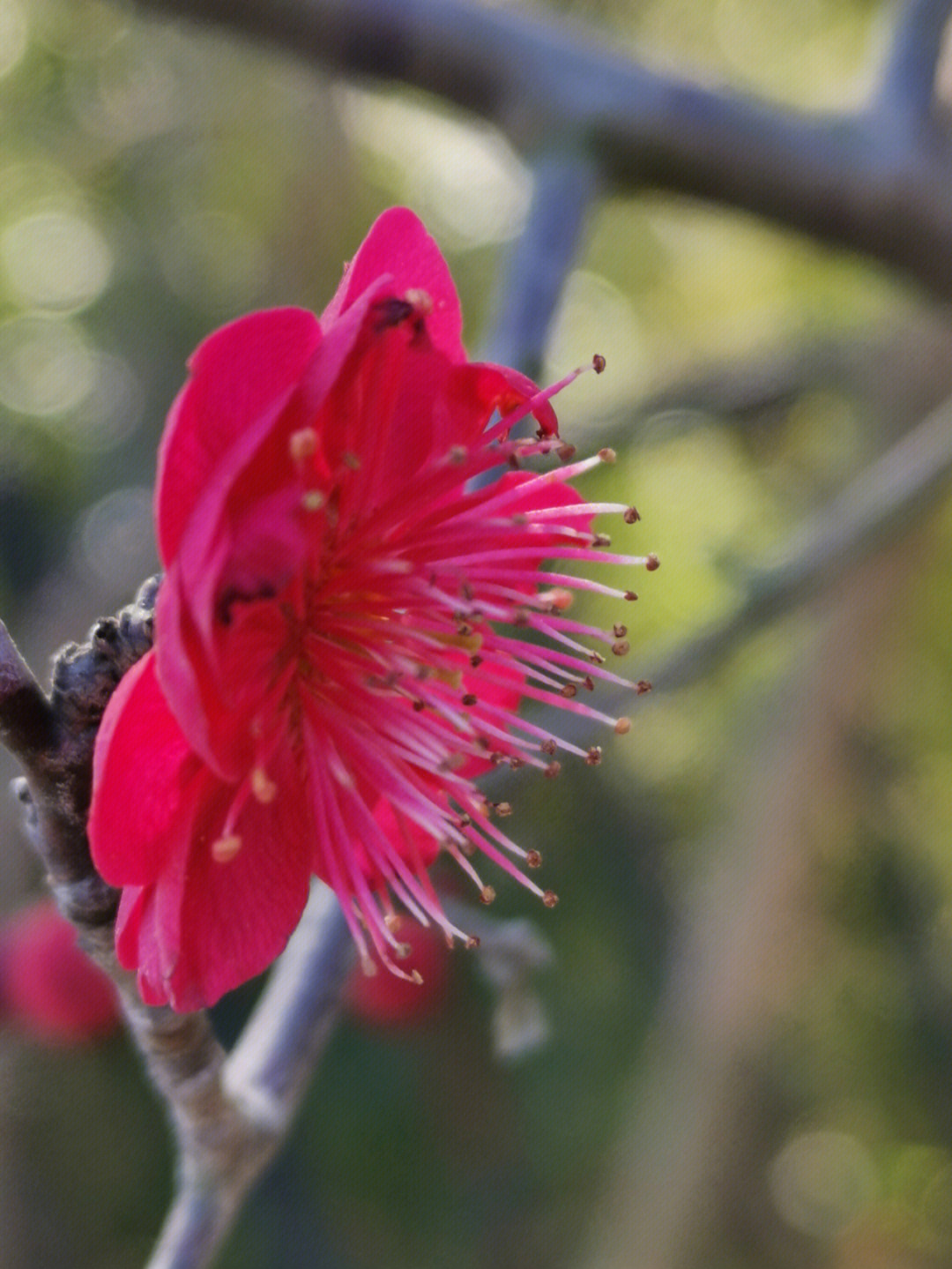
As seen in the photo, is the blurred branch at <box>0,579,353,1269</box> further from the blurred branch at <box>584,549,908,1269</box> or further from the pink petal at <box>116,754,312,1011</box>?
the blurred branch at <box>584,549,908,1269</box>

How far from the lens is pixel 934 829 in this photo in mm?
6484

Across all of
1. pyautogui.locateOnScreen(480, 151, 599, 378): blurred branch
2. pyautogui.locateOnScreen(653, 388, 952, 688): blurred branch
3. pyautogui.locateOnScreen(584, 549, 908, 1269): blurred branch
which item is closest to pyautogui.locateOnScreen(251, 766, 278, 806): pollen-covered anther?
pyautogui.locateOnScreen(480, 151, 599, 378): blurred branch

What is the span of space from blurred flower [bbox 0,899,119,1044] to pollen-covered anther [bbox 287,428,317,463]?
1.30 meters

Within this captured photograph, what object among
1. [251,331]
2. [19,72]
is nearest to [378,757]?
[251,331]

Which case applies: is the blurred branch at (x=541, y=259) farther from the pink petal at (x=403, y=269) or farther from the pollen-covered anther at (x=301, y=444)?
the pollen-covered anther at (x=301, y=444)

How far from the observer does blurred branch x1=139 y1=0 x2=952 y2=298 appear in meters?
1.45

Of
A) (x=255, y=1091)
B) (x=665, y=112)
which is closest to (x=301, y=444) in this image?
(x=255, y=1091)

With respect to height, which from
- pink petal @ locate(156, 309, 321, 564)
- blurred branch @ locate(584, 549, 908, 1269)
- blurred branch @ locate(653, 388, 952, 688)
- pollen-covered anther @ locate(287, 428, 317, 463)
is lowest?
blurred branch @ locate(584, 549, 908, 1269)

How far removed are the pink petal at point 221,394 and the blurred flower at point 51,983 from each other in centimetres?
129

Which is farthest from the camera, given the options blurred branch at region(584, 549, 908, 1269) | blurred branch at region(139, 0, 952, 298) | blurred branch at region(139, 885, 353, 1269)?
blurred branch at region(584, 549, 908, 1269)

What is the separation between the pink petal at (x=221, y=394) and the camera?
0.61m

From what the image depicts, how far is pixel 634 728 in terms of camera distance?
2520 mm

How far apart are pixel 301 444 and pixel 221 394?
0.05 m

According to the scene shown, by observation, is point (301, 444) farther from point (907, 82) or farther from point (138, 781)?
point (907, 82)
